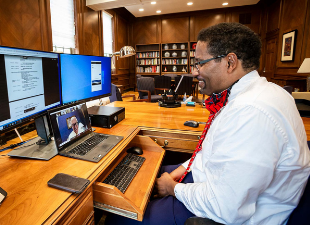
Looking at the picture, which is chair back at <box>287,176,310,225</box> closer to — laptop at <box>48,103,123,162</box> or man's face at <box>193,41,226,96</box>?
man's face at <box>193,41,226,96</box>

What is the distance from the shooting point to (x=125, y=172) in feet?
3.42

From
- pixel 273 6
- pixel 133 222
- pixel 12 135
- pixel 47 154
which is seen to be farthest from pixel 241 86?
pixel 273 6

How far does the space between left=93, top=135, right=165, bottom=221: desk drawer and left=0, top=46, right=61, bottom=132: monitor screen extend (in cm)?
45

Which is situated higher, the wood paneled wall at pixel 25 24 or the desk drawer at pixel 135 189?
the wood paneled wall at pixel 25 24

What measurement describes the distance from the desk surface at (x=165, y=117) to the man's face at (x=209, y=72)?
44cm

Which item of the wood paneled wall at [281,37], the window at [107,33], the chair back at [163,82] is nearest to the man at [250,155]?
the chair back at [163,82]

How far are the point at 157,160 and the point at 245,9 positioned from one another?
25.7ft

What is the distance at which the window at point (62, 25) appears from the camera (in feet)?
13.1

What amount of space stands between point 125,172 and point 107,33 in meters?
6.32

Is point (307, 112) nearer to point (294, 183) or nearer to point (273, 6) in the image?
point (294, 183)

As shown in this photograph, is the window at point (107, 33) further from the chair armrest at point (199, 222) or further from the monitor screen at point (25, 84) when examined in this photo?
the chair armrest at point (199, 222)

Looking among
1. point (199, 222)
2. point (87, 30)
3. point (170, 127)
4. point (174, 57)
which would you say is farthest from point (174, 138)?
point (174, 57)

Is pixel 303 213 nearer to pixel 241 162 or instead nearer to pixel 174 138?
pixel 241 162

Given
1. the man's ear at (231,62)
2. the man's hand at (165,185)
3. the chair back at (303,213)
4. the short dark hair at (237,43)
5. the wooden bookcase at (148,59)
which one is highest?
the wooden bookcase at (148,59)
